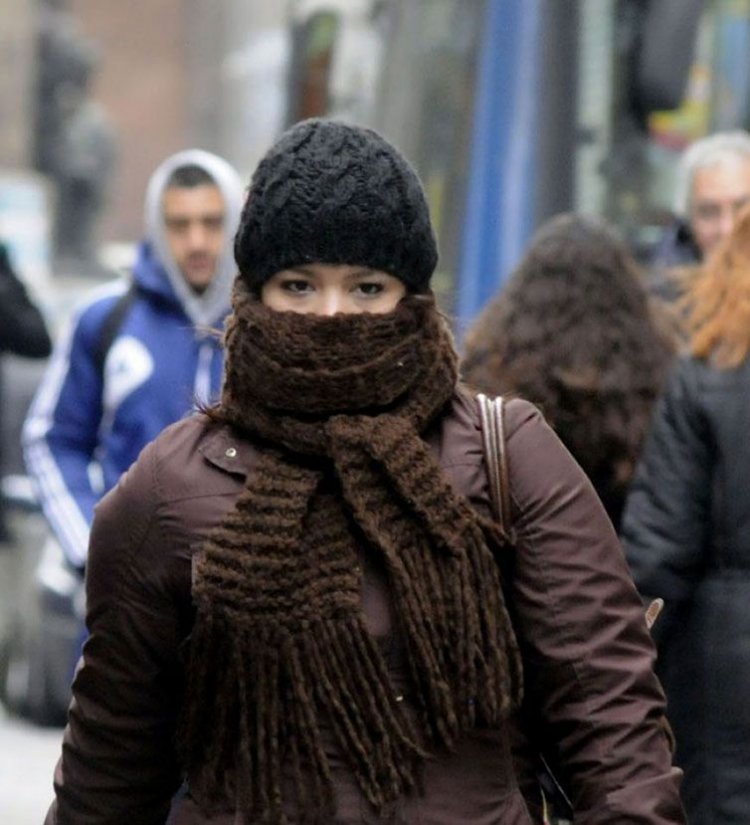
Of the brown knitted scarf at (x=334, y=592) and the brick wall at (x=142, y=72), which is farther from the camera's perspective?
the brick wall at (x=142, y=72)

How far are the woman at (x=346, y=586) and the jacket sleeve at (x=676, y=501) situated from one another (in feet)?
5.51

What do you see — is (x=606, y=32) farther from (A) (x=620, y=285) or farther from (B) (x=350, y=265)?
(B) (x=350, y=265)

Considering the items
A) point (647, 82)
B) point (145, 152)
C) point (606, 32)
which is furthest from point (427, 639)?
point (145, 152)

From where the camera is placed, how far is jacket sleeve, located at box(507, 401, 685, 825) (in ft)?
10.3

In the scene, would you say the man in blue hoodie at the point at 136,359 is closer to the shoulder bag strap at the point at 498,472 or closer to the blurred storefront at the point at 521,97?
the blurred storefront at the point at 521,97

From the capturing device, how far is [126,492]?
3285mm

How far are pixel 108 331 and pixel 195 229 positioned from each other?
1.29 ft

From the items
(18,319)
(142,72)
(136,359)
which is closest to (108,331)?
(136,359)

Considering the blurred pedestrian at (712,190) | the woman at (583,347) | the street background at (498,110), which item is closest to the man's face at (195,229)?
the woman at (583,347)

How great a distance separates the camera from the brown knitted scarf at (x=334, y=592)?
3.11m

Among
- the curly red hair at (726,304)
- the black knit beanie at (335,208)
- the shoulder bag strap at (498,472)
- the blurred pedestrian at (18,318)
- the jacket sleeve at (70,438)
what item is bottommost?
the blurred pedestrian at (18,318)

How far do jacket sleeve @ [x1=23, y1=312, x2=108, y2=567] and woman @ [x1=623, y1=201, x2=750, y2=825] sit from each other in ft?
4.98

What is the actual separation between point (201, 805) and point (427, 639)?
0.35 m

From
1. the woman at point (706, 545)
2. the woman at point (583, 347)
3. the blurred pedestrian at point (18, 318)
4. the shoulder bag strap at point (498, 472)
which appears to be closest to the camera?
the shoulder bag strap at point (498, 472)
